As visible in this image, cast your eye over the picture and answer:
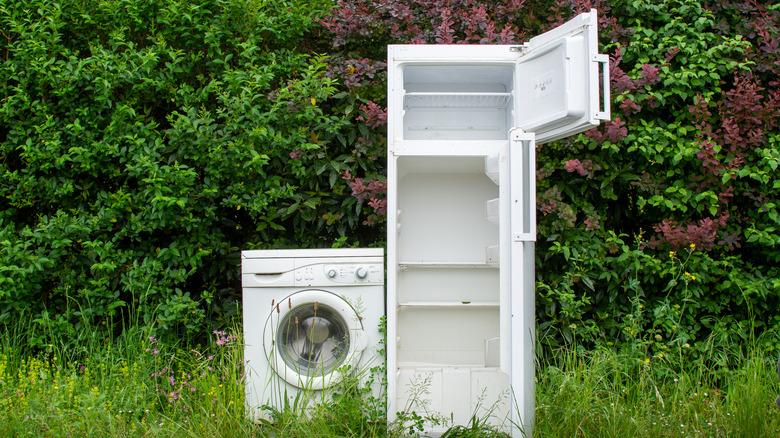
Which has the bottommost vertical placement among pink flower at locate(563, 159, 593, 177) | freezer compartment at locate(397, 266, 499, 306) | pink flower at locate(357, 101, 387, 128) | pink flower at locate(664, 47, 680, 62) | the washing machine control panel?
freezer compartment at locate(397, 266, 499, 306)

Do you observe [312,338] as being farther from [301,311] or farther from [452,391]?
[452,391]

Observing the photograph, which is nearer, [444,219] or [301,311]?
[301,311]

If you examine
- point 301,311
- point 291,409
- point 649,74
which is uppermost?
point 649,74

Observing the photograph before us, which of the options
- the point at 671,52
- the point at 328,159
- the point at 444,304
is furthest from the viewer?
the point at 328,159

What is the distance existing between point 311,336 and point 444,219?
938mm

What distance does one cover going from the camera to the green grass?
120 inches

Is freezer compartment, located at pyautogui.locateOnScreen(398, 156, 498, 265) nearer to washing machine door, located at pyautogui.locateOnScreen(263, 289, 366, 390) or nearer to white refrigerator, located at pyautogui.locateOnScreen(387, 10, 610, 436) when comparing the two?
white refrigerator, located at pyautogui.locateOnScreen(387, 10, 610, 436)

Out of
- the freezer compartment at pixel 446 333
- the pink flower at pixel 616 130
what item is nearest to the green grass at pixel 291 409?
the freezer compartment at pixel 446 333

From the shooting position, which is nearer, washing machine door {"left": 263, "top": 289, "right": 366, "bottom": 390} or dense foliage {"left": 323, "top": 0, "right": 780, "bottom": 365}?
washing machine door {"left": 263, "top": 289, "right": 366, "bottom": 390}

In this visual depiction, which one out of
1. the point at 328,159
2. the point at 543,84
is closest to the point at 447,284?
the point at 328,159

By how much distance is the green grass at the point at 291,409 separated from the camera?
3039 millimetres

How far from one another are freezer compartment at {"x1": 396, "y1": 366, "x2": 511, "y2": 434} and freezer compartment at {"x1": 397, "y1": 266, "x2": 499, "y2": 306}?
0.55m

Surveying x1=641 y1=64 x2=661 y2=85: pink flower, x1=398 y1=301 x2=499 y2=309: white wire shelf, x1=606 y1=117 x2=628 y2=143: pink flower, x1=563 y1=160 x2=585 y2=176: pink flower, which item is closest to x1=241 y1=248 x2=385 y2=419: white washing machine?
x1=398 y1=301 x2=499 y2=309: white wire shelf

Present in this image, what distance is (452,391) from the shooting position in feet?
11.0
